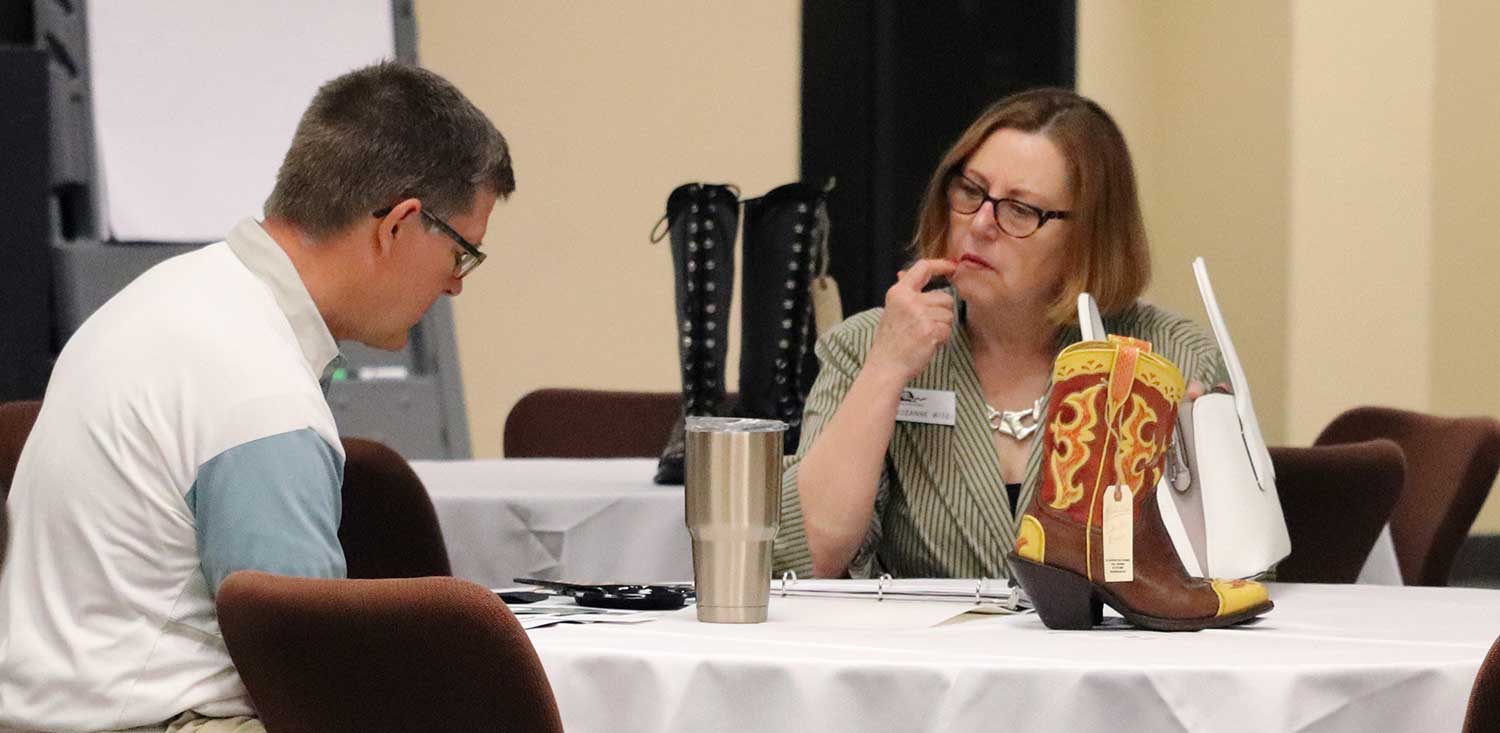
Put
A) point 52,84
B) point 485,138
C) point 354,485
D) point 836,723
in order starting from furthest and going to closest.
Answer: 1. point 52,84
2. point 354,485
3. point 485,138
4. point 836,723

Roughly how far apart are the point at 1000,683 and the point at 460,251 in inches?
28.6

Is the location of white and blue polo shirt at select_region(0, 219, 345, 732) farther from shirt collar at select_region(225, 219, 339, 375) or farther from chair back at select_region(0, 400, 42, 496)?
chair back at select_region(0, 400, 42, 496)

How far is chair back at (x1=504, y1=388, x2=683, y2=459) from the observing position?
428 centimetres

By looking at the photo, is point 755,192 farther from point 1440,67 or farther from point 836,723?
point 836,723

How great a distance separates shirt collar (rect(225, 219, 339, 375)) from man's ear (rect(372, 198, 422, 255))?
0.29 feet

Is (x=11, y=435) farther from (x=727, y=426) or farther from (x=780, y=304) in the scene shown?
(x=780, y=304)

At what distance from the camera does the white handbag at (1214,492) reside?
71.1 inches

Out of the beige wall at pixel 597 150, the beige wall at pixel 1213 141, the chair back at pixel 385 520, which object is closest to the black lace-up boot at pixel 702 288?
the chair back at pixel 385 520

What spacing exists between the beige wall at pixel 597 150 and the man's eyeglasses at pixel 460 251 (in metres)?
3.53

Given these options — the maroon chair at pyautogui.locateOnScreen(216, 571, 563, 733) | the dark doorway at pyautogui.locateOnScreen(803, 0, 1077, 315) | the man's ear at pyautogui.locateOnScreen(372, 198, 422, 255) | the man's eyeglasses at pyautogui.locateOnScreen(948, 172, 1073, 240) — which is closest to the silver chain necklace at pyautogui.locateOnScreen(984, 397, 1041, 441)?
the man's eyeglasses at pyautogui.locateOnScreen(948, 172, 1073, 240)

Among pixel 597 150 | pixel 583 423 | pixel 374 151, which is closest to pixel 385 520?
pixel 374 151

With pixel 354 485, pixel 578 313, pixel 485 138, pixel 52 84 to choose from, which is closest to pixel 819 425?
pixel 354 485

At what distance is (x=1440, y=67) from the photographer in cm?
573

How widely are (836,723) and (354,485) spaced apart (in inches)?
42.6
